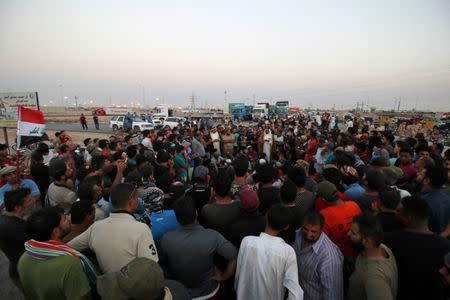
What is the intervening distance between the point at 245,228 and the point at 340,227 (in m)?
1.08

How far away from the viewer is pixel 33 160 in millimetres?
5992

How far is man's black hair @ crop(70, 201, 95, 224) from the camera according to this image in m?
2.70

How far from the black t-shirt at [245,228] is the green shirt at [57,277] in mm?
1517

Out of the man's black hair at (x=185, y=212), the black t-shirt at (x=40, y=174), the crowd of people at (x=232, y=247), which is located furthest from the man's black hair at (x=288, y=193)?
the black t-shirt at (x=40, y=174)

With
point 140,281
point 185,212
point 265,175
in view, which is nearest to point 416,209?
point 265,175

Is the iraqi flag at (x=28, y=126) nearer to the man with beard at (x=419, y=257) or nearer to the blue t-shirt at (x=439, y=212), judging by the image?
the man with beard at (x=419, y=257)

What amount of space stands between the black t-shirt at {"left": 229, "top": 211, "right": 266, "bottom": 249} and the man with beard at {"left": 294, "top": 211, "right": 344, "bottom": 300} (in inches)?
22.9

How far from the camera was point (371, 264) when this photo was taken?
2031mm

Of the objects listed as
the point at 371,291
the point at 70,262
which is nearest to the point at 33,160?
the point at 70,262

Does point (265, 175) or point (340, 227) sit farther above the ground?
point (265, 175)

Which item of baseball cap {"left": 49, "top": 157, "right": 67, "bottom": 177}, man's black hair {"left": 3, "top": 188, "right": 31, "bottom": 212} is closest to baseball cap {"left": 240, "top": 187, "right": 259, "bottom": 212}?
man's black hair {"left": 3, "top": 188, "right": 31, "bottom": 212}

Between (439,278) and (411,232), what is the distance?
1.31 feet

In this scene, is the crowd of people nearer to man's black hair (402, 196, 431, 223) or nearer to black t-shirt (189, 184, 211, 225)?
man's black hair (402, 196, 431, 223)

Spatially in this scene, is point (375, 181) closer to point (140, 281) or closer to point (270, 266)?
point (270, 266)
